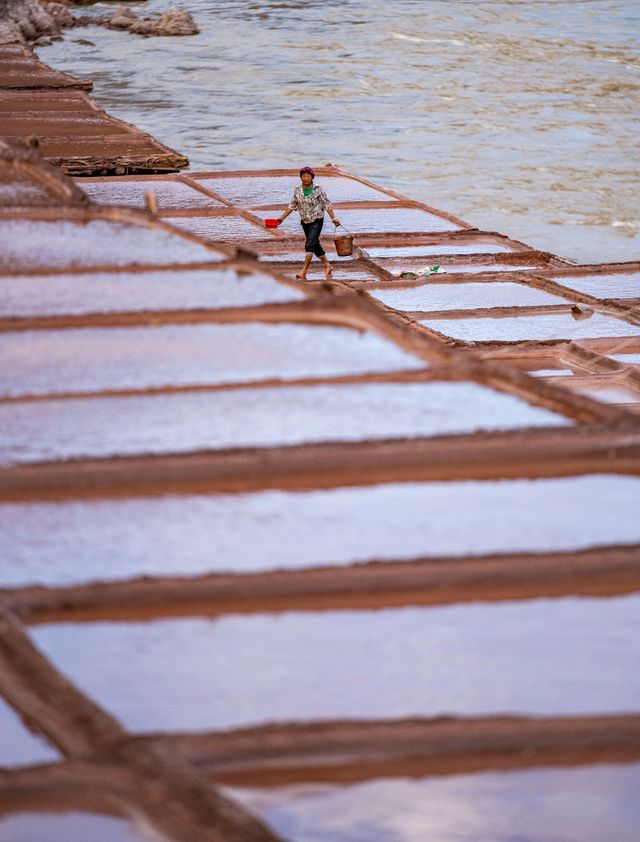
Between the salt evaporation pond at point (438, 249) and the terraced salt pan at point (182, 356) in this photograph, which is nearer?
the terraced salt pan at point (182, 356)

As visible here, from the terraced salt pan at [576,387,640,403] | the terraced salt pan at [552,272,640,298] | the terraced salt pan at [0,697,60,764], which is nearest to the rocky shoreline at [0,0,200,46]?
the terraced salt pan at [552,272,640,298]

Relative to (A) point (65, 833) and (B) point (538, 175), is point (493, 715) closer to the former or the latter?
(A) point (65, 833)

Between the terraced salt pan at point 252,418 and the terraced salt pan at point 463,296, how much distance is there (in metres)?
6.11

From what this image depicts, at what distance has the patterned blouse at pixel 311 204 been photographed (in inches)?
407

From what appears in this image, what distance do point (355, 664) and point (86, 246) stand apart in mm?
2038

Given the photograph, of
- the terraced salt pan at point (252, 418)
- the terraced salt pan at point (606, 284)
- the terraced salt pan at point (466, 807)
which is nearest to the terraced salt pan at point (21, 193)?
the terraced salt pan at point (252, 418)

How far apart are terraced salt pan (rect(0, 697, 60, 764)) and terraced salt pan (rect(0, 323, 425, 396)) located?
1175 mm

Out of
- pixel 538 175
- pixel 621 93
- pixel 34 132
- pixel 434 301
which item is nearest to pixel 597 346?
pixel 434 301

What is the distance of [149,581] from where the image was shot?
6.46 feet

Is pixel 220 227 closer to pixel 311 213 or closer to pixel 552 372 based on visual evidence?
pixel 311 213

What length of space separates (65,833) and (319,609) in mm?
615

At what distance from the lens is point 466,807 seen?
1.63 metres

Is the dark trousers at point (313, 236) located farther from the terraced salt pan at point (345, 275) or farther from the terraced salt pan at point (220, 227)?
the terraced salt pan at point (220, 227)

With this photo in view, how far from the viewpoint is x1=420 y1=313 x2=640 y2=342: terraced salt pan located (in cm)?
809
